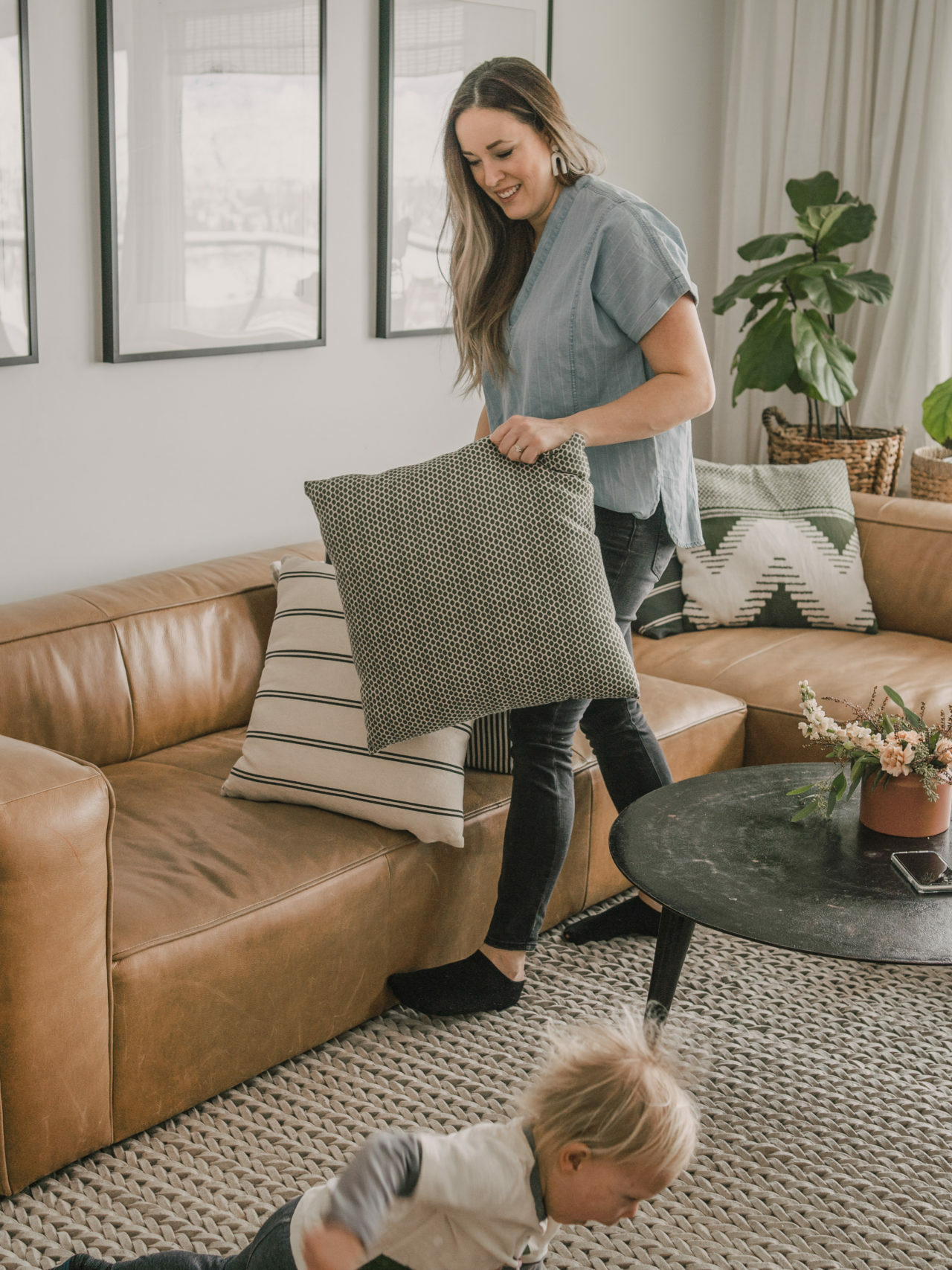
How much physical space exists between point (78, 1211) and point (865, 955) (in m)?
1.01

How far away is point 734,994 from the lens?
2.15 meters

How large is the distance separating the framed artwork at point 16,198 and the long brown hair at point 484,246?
29.9 inches

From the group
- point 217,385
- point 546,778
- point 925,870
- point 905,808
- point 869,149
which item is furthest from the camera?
point 869,149

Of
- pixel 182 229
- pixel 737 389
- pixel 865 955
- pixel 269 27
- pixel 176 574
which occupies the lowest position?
pixel 865 955

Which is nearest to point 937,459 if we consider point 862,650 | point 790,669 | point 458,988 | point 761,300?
point 761,300

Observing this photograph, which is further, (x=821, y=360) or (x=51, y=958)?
(x=821, y=360)

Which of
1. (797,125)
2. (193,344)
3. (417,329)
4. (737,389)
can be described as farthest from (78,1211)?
(797,125)

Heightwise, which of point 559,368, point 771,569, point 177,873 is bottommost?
point 177,873

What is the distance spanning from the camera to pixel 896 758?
1809 millimetres

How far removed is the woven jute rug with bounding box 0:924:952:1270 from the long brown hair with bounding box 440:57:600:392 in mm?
1046

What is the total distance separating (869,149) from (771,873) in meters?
2.81

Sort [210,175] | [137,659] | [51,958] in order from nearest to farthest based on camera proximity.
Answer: [51,958] → [137,659] → [210,175]

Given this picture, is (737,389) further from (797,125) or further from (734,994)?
(734,994)

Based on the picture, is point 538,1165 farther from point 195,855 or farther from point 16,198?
point 16,198
